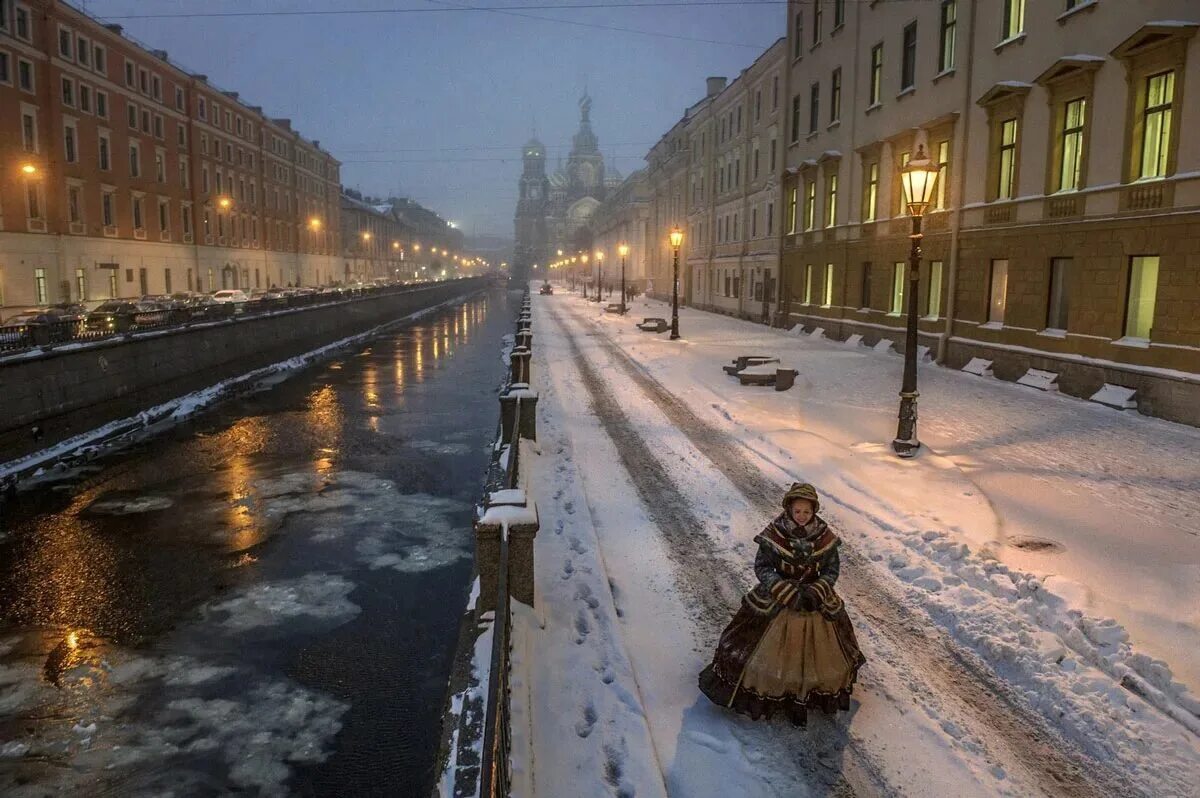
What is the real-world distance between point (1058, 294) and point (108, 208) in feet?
175

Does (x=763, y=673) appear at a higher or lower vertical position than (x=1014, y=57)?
lower

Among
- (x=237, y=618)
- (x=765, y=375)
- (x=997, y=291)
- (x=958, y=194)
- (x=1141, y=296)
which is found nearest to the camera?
(x=237, y=618)

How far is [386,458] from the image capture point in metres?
16.8

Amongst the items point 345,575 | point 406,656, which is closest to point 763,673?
point 406,656

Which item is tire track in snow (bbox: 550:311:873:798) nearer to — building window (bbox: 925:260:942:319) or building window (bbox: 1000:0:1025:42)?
building window (bbox: 925:260:942:319)

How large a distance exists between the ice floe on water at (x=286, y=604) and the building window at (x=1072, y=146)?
17623 mm

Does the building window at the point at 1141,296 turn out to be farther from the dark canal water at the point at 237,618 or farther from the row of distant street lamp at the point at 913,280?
the dark canal water at the point at 237,618

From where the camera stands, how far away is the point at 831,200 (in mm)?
33656

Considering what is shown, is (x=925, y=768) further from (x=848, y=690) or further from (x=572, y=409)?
(x=572, y=409)

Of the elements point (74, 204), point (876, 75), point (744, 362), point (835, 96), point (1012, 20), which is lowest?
point (744, 362)

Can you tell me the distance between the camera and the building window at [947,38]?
2414 cm

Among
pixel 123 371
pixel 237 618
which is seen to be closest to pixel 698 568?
pixel 237 618

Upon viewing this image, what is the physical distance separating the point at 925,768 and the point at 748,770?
114 cm

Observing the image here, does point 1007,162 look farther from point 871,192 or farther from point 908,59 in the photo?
point 871,192
